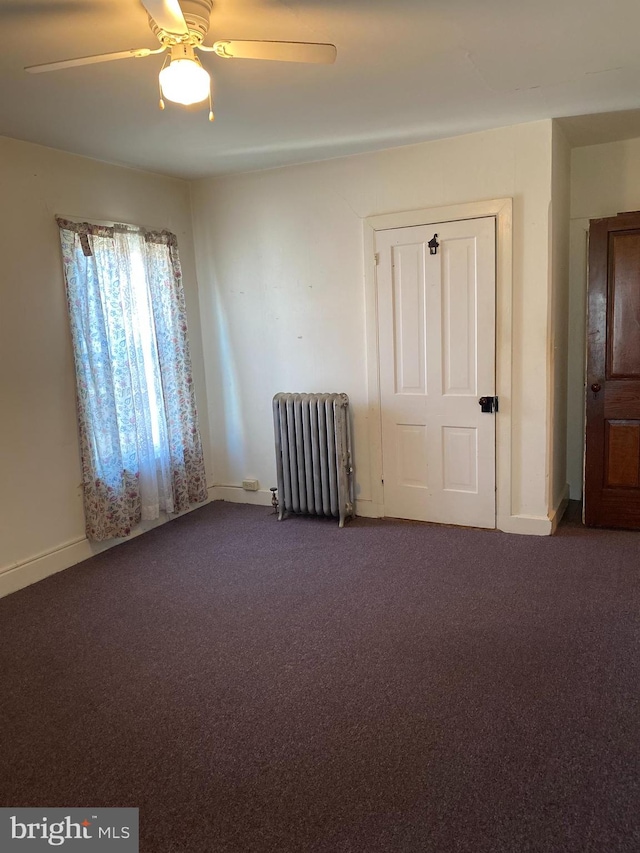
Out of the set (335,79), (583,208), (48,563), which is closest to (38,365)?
(48,563)

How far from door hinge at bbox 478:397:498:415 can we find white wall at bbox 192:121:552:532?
0.06m

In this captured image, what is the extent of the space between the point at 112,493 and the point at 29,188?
193cm

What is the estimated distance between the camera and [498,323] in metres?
3.94

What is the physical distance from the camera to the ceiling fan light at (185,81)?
80.7 inches

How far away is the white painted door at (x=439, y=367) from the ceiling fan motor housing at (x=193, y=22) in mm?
2184

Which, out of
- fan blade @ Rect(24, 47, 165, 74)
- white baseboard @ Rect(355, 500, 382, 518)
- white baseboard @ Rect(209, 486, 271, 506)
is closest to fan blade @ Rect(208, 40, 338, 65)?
fan blade @ Rect(24, 47, 165, 74)

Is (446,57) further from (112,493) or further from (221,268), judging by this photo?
(112,493)

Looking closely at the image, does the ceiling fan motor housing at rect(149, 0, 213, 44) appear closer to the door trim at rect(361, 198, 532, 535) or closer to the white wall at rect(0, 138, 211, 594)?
the white wall at rect(0, 138, 211, 594)

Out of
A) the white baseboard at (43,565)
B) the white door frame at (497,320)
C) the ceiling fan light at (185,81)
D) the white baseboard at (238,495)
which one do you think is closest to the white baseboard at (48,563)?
the white baseboard at (43,565)

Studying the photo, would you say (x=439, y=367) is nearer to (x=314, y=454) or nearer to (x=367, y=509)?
(x=314, y=454)

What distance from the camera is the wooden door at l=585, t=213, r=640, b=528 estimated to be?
152 inches

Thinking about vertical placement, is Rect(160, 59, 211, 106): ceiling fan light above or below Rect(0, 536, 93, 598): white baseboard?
above

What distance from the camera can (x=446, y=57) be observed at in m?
2.62

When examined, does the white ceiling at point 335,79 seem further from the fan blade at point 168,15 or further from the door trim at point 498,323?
the door trim at point 498,323
